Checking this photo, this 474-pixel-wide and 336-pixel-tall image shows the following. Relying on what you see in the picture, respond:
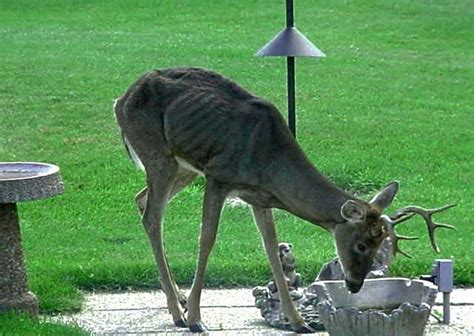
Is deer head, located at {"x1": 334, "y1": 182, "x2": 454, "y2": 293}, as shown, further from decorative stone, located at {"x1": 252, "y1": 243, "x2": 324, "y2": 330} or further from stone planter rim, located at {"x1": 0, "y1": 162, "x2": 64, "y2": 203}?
stone planter rim, located at {"x1": 0, "y1": 162, "x2": 64, "y2": 203}

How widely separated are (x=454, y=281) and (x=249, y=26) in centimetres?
1697

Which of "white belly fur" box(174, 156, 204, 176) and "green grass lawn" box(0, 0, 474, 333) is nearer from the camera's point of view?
"white belly fur" box(174, 156, 204, 176)

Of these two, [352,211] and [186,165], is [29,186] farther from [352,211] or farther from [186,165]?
[352,211]

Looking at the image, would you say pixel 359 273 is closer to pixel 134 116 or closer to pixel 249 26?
pixel 134 116

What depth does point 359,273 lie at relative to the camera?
316 inches

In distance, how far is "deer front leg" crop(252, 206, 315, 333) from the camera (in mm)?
8500

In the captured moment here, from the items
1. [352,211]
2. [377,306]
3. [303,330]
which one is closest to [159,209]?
[303,330]

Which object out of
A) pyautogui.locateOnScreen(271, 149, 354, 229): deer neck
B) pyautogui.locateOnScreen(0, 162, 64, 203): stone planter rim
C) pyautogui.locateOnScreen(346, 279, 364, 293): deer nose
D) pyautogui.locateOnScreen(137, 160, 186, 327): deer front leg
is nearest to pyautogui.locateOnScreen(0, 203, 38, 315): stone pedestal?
pyautogui.locateOnScreen(0, 162, 64, 203): stone planter rim

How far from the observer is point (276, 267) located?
8609 mm

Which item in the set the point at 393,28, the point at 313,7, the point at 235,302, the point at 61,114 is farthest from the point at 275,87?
the point at 235,302

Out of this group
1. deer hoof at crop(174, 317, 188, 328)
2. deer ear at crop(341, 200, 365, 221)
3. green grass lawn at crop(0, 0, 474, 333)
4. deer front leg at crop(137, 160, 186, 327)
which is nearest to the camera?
deer ear at crop(341, 200, 365, 221)

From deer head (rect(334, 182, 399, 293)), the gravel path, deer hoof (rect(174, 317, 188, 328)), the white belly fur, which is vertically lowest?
the gravel path

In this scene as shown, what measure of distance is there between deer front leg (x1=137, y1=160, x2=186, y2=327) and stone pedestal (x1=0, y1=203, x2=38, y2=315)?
845 millimetres

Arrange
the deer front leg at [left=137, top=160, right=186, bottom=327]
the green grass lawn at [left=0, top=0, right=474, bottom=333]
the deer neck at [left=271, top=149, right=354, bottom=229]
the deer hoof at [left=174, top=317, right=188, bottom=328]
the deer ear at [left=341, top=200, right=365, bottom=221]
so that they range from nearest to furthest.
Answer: the deer ear at [left=341, top=200, right=365, bottom=221]
the deer neck at [left=271, top=149, right=354, bottom=229]
the deer hoof at [left=174, top=317, right=188, bottom=328]
the deer front leg at [left=137, top=160, right=186, bottom=327]
the green grass lawn at [left=0, top=0, right=474, bottom=333]
